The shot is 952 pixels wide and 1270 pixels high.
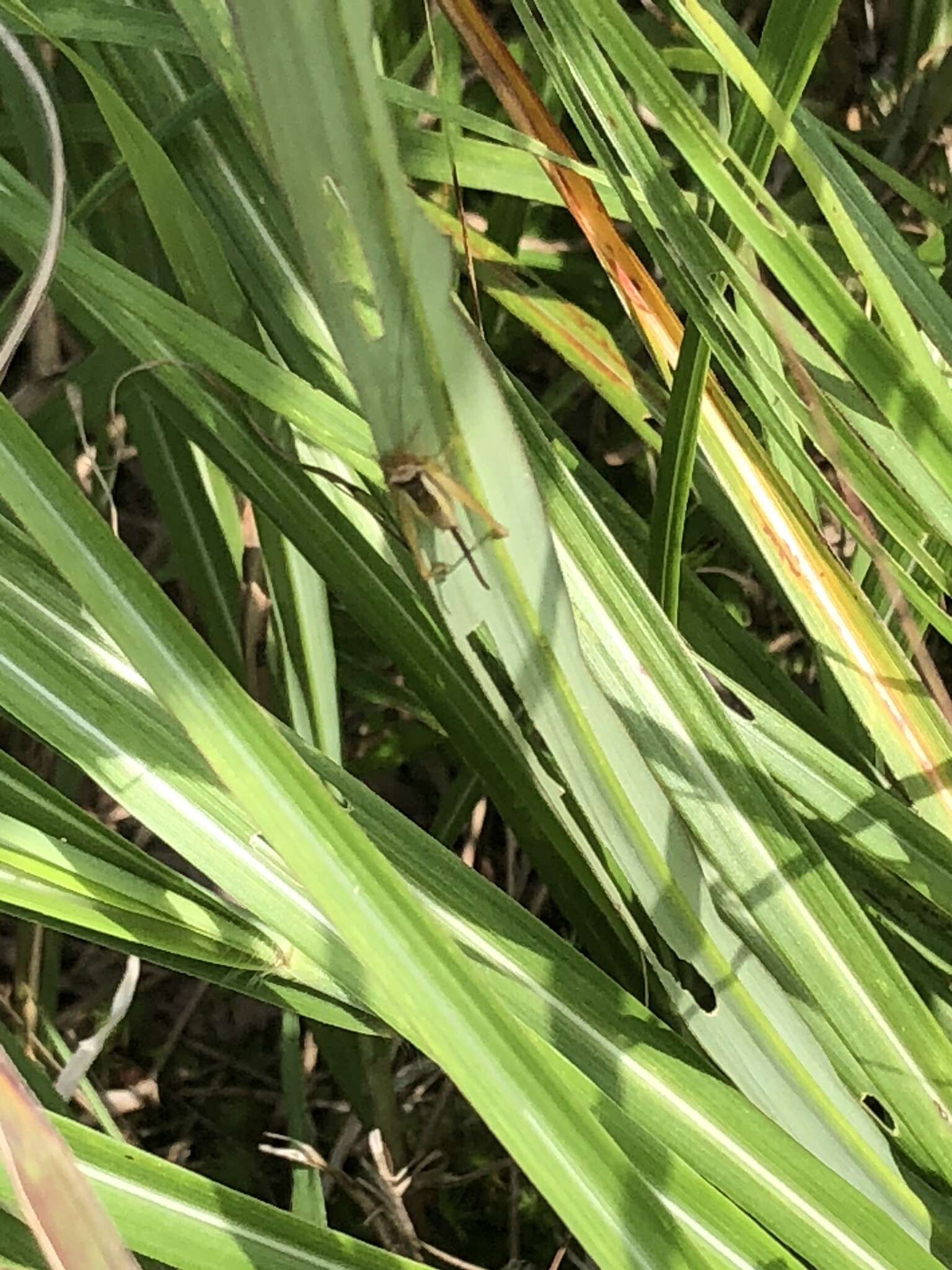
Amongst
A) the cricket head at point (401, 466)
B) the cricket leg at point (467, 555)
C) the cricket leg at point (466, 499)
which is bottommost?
the cricket leg at point (467, 555)

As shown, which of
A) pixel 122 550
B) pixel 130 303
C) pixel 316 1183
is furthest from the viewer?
pixel 316 1183

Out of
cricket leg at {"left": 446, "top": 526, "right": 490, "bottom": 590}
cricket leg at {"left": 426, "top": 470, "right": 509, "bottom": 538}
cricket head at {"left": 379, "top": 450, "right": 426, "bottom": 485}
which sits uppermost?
cricket head at {"left": 379, "top": 450, "right": 426, "bottom": 485}

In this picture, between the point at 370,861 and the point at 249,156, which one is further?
the point at 249,156

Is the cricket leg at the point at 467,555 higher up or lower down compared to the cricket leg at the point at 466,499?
lower down


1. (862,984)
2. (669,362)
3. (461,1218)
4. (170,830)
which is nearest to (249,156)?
(669,362)

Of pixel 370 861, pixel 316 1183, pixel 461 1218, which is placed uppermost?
pixel 370 861

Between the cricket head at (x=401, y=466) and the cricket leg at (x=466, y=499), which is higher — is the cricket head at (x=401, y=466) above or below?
above

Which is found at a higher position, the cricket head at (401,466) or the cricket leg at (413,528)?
the cricket head at (401,466)

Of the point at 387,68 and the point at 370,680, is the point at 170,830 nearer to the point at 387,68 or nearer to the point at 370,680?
the point at 370,680
